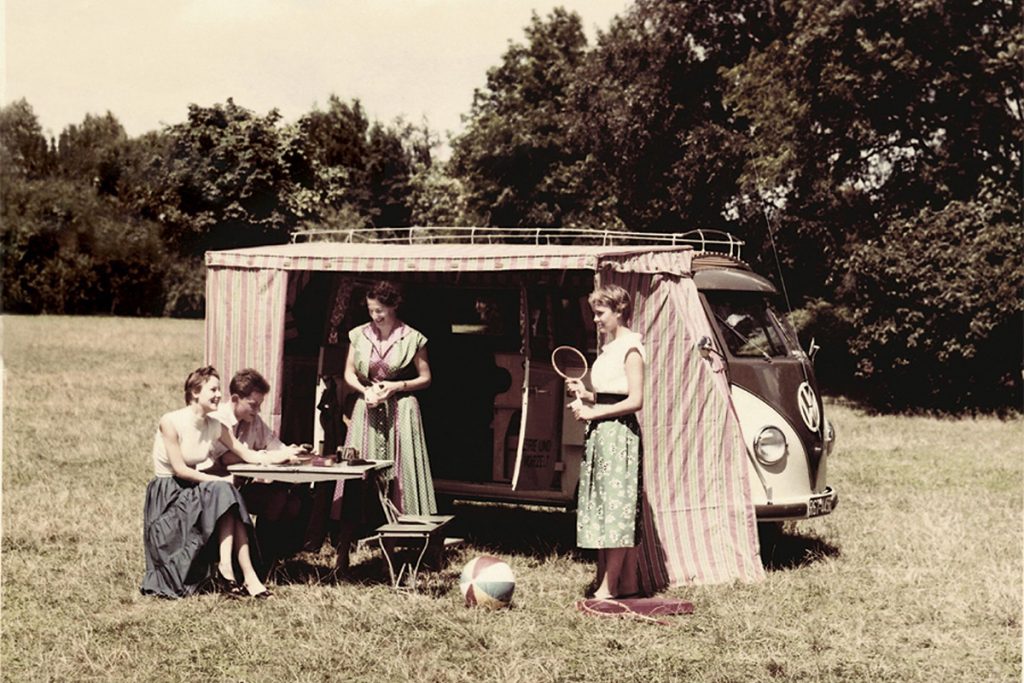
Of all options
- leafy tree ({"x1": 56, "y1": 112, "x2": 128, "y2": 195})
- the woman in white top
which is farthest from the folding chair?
leafy tree ({"x1": 56, "y1": 112, "x2": 128, "y2": 195})

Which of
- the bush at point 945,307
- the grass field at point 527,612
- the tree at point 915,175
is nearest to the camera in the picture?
the grass field at point 527,612

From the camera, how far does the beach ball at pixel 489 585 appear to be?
757 centimetres

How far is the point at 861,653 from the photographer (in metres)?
6.97

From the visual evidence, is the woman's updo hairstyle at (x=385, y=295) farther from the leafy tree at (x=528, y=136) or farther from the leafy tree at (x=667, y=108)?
the leafy tree at (x=528, y=136)

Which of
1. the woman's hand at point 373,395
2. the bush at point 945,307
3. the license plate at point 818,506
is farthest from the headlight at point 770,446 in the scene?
the bush at point 945,307

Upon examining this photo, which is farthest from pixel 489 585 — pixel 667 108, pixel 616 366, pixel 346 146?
pixel 346 146

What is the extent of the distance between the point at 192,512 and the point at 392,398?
176 centimetres

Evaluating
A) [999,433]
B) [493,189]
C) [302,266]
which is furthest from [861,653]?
[493,189]

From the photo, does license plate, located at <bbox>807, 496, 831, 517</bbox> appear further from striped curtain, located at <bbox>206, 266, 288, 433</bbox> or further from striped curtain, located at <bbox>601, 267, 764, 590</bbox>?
striped curtain, located at <bbox>206, 266, 288, 433</bbox>

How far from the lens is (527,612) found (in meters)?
7.59

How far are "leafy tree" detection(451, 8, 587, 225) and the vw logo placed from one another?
2505 cm

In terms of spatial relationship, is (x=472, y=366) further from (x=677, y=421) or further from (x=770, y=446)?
(x=770, y=446)

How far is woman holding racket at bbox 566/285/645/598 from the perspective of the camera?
756 centimetres

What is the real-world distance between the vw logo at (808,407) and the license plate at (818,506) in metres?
0.53
